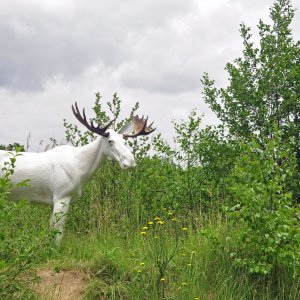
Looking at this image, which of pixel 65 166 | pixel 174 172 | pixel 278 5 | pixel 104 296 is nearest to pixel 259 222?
pixel 104 296

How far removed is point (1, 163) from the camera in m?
6.39

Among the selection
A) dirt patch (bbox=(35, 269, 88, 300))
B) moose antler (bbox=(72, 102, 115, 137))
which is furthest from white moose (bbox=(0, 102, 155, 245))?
dirt patch (bbox=(35, 269, 88, 300))

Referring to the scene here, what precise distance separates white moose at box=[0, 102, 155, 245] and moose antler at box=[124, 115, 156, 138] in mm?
13

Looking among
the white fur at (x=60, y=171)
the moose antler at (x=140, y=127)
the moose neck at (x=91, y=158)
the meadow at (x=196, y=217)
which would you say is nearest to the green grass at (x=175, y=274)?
the meadow at (x=196, y=217)

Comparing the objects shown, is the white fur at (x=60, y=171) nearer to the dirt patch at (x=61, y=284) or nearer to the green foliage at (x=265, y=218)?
the dirt patch at (x=61, y=284)

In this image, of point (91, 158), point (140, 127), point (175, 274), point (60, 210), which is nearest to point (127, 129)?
point (140, 127)

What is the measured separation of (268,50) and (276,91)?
0.67 m

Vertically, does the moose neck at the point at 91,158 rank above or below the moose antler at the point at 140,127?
below

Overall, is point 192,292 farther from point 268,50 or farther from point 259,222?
point 268,50

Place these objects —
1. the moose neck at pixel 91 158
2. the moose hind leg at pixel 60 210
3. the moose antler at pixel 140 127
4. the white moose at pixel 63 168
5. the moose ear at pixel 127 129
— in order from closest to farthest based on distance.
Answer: the moose hind leg at pixel 60 210 → the white moose at pixel 63 168 → the moose neck at pixel 91 158 → the moose antler at pixel 140 127 → the moose ear at pixel 127 129

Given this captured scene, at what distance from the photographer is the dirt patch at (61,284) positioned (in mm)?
4766

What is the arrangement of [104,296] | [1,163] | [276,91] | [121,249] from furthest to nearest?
1. [276,91]
2. [1,163]
3. [121,249]
4. [104,296]

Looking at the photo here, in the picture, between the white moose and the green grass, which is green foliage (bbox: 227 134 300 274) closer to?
the green grass

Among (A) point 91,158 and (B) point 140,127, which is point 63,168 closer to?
(A) point 91,158
